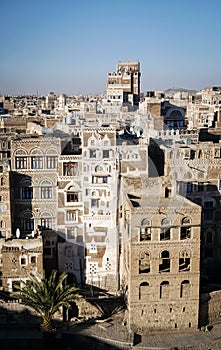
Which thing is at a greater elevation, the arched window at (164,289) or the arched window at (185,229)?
the arched window at (185,229)

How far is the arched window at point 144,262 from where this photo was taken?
21.0m

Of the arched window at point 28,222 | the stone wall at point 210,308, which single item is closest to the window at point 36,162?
the arched window at point 28,222

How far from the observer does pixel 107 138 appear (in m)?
23.9

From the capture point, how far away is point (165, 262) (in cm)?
2181

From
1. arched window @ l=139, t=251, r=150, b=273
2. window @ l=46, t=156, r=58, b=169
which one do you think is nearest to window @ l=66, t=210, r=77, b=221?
window @ l=46, t=156, r=58, b=169

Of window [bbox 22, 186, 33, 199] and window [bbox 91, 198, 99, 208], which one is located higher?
window [bbox 22, 186, 33, 199]

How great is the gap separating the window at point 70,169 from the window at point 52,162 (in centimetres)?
54

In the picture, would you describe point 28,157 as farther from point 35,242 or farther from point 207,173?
point 207,173

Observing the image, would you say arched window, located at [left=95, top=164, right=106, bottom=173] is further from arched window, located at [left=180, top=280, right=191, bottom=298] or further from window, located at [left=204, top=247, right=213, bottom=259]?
window, located at [left=204, top=247, right=213, bottom=259]

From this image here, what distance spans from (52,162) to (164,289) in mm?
8509

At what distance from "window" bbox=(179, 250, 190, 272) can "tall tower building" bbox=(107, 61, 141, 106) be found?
3800 centimetres

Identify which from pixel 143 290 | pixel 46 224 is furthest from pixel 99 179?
pixel 143 290

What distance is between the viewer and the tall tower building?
59.1m

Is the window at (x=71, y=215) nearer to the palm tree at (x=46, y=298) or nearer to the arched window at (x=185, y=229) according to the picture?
the palm tree at (x=46, y=298)
